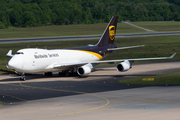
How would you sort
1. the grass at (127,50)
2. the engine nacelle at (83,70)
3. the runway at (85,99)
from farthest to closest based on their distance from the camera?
1. the grass at (127,50)
2. the engine nacelle at (83,70)
3. the runway at (85,99)

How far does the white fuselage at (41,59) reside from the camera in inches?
1850

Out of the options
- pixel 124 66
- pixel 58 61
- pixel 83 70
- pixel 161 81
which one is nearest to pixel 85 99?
pixel 161 81

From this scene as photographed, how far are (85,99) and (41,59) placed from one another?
16762 mm

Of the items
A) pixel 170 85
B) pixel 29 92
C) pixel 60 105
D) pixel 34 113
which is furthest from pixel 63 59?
pixel 34 113

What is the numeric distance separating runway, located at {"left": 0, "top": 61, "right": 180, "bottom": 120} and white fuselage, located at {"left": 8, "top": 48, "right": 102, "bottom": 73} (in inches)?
80.6

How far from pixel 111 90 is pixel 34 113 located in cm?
1418

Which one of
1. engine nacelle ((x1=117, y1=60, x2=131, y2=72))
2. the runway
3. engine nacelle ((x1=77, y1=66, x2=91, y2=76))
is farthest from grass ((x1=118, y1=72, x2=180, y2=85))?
engine nacelle ((x1=77, y1=66, x2=91, y2=76))

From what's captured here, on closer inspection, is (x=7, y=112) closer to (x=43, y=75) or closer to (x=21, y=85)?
(x=21, y=85)

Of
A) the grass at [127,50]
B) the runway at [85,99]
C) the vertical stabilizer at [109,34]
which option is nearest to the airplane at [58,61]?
the runway at [85,99]

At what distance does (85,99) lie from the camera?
3444cm

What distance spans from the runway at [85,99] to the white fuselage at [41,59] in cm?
205

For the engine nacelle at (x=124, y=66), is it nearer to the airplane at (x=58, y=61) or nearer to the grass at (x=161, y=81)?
the airplane at (x=58, y=61)

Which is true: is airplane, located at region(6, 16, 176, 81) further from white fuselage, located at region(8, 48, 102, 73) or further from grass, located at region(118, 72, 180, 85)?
grass, located at region(118, 72, 180, 85)

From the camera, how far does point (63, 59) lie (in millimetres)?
52375
